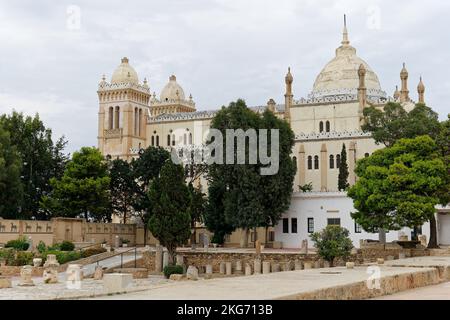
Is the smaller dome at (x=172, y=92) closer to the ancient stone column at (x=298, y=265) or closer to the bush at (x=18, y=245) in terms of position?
the bush at (x=18, y=245)

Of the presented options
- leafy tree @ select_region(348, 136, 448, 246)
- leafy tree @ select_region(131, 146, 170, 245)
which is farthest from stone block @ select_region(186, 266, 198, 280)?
leafy tree @ select_region(131, 146, 170, 245)

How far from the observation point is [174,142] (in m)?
76.9

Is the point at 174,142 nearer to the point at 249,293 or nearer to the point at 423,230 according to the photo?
the point at 423,230

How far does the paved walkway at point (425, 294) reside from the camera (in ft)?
56.6

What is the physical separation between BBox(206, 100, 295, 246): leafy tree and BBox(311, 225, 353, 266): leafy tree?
13.3 meters

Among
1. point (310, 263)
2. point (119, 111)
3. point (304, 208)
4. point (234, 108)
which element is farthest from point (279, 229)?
point (119, 111)

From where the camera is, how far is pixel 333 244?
3541 cm

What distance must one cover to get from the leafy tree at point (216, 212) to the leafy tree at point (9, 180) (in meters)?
14.1

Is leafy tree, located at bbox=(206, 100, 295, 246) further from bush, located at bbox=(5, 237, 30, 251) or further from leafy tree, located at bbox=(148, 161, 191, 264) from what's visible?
bush, located at bbox=(5, 237, 30, 251)

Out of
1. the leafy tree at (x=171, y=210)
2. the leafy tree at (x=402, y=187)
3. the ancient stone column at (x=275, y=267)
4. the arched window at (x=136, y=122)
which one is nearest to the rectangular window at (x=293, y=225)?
the leafy tree at (x=402, y=187)

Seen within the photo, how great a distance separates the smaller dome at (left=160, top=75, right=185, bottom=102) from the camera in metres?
87.4

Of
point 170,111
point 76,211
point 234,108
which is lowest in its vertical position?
point 76,211

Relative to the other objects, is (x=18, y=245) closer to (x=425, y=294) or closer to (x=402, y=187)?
(x=402, y=187)
